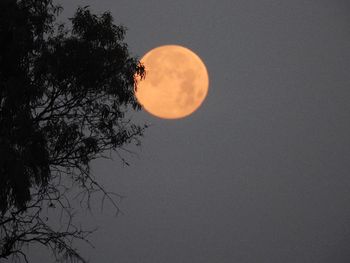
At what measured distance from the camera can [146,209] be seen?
12125cm

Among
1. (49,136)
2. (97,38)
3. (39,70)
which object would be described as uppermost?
(97,38)

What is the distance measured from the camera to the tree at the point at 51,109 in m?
11.1

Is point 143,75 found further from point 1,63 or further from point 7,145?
point 7,145

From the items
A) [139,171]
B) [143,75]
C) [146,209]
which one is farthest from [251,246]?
[143,75]

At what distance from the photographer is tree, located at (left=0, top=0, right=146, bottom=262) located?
11055 mm

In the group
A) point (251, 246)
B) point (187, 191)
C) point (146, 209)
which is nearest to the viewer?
point (251, 246)

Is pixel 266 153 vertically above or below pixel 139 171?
above

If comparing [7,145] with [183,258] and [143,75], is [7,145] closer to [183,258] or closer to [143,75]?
[143,75]

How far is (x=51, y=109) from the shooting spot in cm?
1209

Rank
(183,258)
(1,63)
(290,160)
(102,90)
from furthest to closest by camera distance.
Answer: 1. (290,160)
2. (183,258)
3. (102,90)
4. (1,63)

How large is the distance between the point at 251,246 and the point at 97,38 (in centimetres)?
9705

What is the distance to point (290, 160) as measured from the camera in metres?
177

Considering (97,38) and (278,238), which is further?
(278,238)

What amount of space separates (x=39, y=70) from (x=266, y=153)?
574 feet
